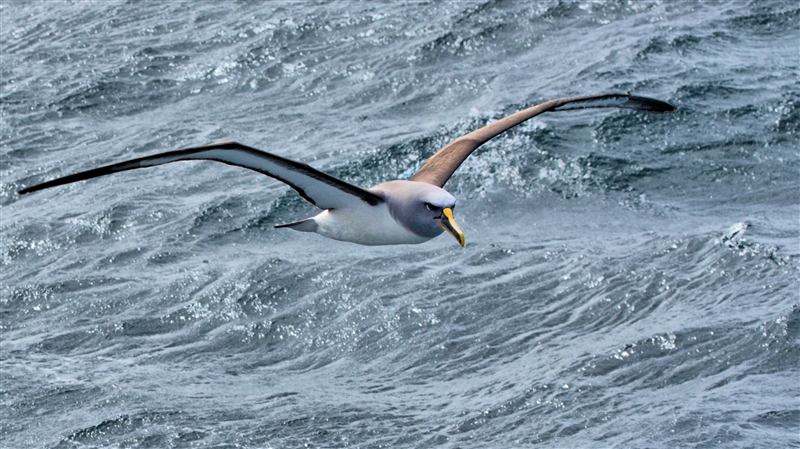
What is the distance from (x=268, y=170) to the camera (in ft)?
29.0

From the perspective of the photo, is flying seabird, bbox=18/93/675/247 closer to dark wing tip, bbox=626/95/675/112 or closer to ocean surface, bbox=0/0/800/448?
dark wing tip, bbox=626/95/675/112

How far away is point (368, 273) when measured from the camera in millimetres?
14586

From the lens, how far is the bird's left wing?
7.50 metres

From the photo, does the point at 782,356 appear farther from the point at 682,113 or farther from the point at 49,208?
the point at 49,208

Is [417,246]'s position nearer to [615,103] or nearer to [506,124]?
[506,124]

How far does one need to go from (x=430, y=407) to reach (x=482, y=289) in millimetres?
2340

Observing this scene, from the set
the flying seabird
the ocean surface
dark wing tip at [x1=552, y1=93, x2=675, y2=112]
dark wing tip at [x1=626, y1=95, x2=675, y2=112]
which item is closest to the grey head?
the flying seabird

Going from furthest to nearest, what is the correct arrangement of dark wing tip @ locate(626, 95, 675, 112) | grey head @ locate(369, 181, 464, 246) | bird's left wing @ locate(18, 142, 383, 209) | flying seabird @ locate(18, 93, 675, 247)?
dark wing tip @ locate(626, 95, 675, 112), grey head @ locate(369, 181, 464, 246), flying seabird @ locate(18, 93, 675, 247), bird's left wing @ locate(18, 142, 383, 209)

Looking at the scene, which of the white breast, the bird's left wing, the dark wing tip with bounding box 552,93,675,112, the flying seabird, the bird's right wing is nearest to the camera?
the bird's left wing

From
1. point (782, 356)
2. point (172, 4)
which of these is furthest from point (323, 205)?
point (172, 4)

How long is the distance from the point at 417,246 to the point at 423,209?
6.16 metres

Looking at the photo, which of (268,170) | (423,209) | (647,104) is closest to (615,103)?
(647,104)

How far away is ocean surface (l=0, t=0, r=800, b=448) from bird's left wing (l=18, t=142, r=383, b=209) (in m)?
3.43

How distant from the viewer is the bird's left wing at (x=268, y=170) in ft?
24.6
